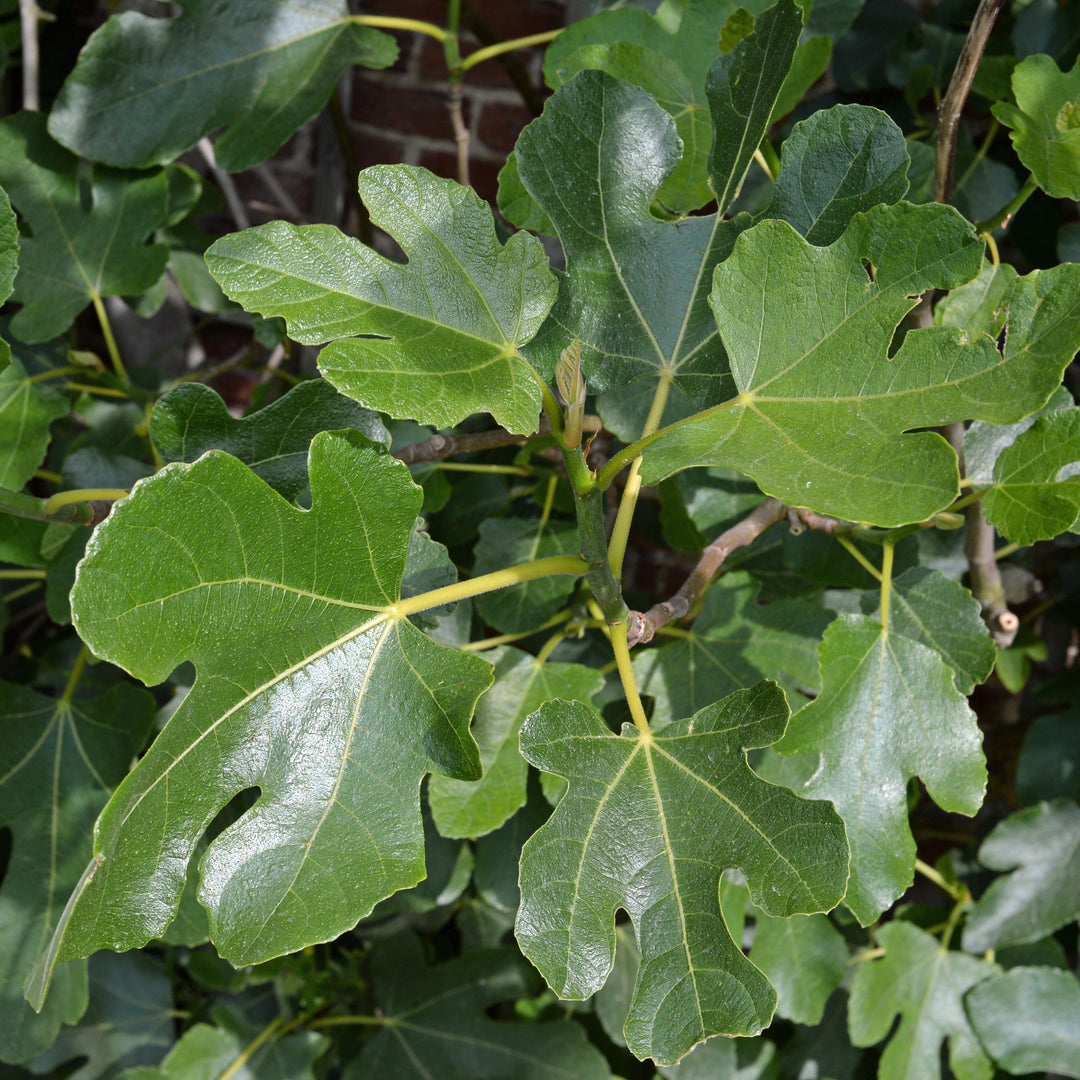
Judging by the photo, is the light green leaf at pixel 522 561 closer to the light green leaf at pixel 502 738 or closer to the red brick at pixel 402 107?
the light green leaf at pixel 502 738

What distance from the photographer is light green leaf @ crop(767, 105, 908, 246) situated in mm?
570

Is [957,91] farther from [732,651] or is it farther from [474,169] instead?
[474,169]

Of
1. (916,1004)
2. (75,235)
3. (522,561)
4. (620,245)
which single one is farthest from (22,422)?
(916,1004)

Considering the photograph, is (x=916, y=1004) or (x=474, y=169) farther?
(x=474, y=169)

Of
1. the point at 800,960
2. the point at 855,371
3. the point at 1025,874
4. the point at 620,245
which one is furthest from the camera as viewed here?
the point at 1025,874

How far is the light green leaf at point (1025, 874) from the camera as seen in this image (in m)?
1.09

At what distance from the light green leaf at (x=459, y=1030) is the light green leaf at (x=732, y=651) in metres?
0.58

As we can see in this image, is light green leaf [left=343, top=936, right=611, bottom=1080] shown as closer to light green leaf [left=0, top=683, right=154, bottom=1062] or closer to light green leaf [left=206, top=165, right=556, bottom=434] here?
light green leaf [left=0, top=683, right=154, bottom=1062]

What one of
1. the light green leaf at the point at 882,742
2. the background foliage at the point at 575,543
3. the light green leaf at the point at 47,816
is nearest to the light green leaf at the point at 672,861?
the background foliage at the point at 575,543

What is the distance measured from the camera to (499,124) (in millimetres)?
1662

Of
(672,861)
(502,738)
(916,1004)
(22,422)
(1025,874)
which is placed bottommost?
(916,1004)

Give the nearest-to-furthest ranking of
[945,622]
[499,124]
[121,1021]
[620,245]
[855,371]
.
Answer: [855,371]
[620,245]
[945,622]
[121,1021]
[499,124]

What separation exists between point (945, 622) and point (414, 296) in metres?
0.53

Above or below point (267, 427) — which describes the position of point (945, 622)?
A: below
